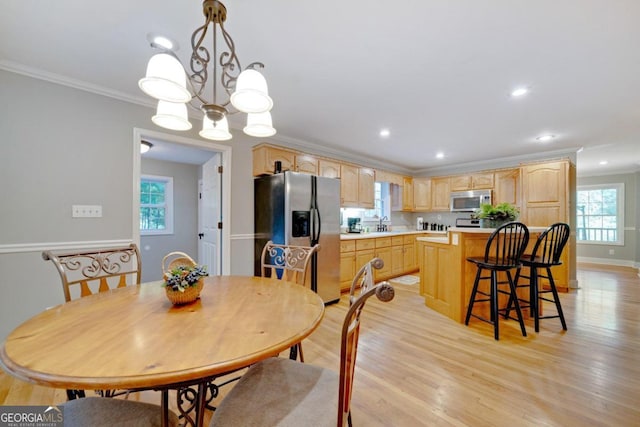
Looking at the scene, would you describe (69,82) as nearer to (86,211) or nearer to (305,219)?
(86,211)

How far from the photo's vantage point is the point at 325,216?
11.4ft

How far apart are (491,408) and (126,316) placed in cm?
209

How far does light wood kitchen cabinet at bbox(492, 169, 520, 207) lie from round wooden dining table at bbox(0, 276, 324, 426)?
4.97 meters

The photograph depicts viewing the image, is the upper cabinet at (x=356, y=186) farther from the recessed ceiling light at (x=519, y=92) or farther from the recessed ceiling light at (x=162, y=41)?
the recessed ceiling light at (x=162, y=41)

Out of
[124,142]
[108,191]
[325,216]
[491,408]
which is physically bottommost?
[491,408]

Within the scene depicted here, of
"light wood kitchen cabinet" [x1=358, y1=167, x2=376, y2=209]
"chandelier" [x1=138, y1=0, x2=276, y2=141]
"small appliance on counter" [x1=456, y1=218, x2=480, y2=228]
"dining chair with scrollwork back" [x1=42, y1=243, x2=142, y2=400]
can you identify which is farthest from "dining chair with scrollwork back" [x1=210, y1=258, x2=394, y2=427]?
"small appliance on counter" [x1=456, y1=218, x2=480, y2=228]

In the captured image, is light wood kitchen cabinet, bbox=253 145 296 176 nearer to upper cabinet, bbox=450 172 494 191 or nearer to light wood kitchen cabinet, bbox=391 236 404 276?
light wood kitchen cabinet, bbox=391 236 404 276

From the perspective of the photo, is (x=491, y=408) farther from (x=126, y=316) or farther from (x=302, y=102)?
(x=302, y=102)

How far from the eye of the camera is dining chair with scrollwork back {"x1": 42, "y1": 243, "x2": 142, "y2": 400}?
144cm

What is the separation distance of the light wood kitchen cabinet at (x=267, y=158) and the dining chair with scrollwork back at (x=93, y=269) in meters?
1.73

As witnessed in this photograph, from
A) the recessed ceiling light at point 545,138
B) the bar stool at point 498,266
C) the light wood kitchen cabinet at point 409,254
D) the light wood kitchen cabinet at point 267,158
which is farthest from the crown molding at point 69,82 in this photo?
the recessed ceiling light at point 545,138

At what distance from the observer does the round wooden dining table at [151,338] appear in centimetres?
69

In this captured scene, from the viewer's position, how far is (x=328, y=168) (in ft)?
13.6

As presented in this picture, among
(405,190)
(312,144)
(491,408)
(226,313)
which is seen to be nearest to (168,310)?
(226,313)
